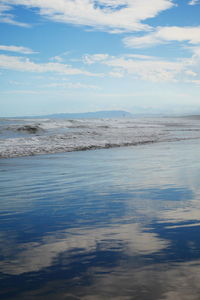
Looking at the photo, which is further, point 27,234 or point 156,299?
point 27,234

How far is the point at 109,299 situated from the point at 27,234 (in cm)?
180

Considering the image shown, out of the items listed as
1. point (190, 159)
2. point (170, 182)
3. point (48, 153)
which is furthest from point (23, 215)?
point (48, 153)

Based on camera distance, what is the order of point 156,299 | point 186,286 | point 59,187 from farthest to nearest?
point 59,187, point 186,286, point 156,299

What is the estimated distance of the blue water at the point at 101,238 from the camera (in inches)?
110

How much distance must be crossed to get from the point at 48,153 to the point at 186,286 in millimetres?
11871

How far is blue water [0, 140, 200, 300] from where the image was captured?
2799mm

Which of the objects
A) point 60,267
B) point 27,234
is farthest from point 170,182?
point 60,267

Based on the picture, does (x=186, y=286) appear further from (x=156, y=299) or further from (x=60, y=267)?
(x=60, y=267)

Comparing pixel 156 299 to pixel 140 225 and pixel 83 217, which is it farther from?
pixel 83 217

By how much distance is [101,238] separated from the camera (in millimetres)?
3947

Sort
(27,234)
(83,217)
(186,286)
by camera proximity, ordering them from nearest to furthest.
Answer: (186,286)
(27,234)
(83,217)

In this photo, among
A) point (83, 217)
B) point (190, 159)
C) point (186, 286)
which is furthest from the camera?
point (190, 159)

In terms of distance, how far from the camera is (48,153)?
46.6 ft

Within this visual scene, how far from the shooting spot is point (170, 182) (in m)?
7.21
